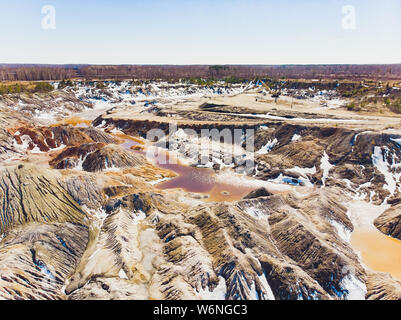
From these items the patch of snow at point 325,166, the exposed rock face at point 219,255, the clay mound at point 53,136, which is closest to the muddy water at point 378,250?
the exposed rock face at point 219,255

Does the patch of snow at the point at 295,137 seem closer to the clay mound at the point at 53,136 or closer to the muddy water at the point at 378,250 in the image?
the muddy water at the point at 378,250

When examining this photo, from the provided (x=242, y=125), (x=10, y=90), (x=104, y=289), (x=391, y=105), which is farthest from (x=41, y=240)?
(x=10, y=90)

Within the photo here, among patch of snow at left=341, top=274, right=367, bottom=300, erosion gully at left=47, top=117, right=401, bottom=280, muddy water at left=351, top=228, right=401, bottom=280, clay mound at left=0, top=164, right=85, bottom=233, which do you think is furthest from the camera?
clay mound at left=0, top=164, right=85, bottom=233

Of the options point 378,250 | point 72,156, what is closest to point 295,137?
point 378,250

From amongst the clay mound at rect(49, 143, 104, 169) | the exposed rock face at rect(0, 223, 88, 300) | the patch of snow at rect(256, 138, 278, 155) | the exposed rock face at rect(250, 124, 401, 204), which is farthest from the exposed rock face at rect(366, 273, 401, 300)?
the clay mound at rect(49, 143, 104, 169)

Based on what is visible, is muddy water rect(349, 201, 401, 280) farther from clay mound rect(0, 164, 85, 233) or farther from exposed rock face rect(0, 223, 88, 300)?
clay mound rect(0, 164, 85, 233)

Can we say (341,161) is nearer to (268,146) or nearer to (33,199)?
(268,146)
